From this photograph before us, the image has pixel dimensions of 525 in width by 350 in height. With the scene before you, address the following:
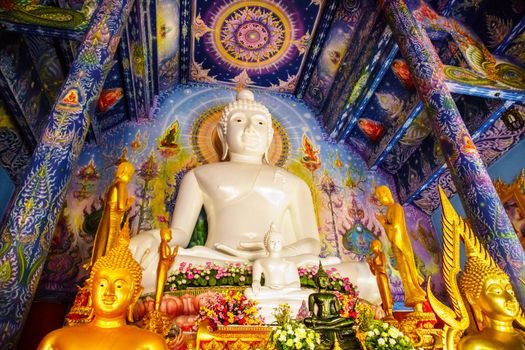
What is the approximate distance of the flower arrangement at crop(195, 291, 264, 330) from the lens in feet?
8.95

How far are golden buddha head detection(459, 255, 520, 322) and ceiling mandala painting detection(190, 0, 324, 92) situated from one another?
4.57 meters

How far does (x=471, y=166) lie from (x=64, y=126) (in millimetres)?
3364

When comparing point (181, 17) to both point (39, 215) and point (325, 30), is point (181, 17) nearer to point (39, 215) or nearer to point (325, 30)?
point (325, 30)

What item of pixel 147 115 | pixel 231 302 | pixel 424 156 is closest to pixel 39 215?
pixel 231 302

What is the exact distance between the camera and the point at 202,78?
21.3 ft

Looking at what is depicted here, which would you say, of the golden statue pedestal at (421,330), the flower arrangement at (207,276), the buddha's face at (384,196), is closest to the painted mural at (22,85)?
the flower arrangement at (207,276)

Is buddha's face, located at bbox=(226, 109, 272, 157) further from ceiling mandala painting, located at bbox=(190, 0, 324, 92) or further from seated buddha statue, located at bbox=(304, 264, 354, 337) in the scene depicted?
seated buddha statue, located at bbox=(304, 264, 354, 337)

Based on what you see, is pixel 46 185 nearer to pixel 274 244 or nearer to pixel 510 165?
pixel 274 244

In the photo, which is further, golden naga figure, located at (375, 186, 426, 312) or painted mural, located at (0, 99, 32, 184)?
painted mural, located at (0, 99, 32, 184)

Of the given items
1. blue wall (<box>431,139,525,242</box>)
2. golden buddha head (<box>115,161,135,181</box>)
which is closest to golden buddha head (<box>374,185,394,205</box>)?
golden buddha head (<box>115,161,135,181</box>)

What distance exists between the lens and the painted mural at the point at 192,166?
4848 millimetres

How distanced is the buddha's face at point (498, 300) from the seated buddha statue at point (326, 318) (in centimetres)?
64

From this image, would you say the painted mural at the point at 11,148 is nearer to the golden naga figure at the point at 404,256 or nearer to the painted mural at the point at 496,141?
the golden naga figure at the point at 404,256

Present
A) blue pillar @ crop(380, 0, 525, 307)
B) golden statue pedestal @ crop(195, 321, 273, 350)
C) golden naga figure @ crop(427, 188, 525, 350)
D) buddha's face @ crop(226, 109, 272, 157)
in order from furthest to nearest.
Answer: buddha's face @ crop(226, 109, 272, 157) → blue pillar @ crop(380, 0, 525, 307) → golden statue pedestal @ crop(195, 321, 273, 350) → golden naga figure @ crop(427, 188, 525, 350)
